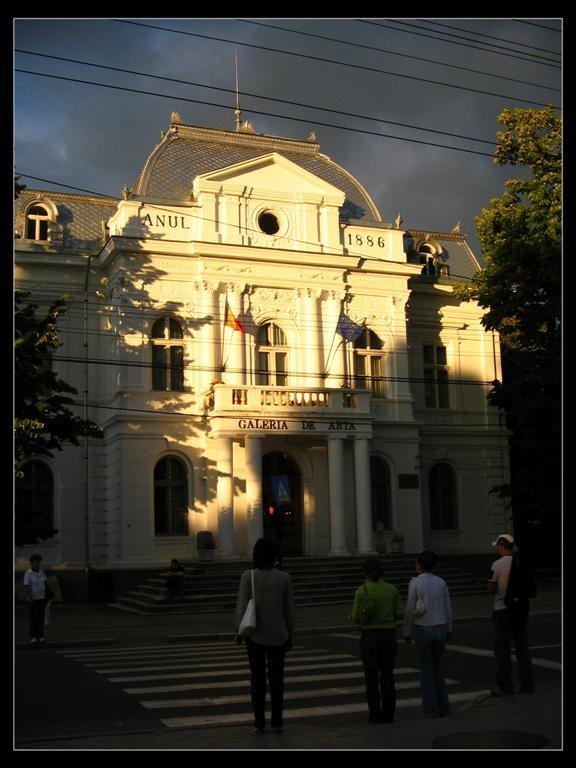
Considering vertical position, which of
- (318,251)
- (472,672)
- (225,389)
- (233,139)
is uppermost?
(233,139)

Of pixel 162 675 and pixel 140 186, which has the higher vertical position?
pixel 140 186

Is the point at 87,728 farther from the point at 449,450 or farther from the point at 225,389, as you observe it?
the point at 449,450

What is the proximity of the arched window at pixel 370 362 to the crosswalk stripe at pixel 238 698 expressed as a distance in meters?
→ 23.5

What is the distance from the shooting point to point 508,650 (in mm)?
12406

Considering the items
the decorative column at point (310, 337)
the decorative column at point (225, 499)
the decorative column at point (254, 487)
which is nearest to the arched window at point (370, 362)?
the decorative column at point (310, 337)

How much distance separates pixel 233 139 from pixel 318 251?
608cm

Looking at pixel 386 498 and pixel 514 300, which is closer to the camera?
pixel 514 300

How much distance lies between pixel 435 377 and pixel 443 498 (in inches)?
188

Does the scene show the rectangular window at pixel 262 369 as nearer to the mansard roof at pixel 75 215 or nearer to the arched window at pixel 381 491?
the arched window at pixel 381 491

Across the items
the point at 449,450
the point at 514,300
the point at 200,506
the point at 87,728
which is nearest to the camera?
the point at 87,728

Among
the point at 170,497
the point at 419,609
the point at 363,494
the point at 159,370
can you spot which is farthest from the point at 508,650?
the point at 159,370
